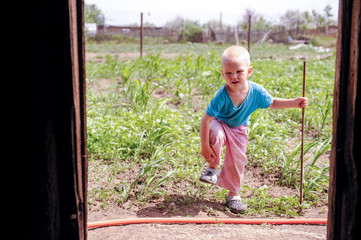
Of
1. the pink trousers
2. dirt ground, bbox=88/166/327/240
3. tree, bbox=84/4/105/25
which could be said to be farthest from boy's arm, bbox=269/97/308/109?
tree, bbox=84/4/105/25

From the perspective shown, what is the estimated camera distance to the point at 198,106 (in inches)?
226

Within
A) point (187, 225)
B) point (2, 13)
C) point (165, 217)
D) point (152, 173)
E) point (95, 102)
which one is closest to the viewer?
point (2, 13)

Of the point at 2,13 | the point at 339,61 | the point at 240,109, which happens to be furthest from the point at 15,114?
the point at 240,109

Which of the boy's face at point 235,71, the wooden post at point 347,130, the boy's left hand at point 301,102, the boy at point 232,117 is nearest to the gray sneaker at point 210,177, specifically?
the boy at point 232,117

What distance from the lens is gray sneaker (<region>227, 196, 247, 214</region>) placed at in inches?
115

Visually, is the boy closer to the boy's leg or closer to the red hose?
the boy's leg

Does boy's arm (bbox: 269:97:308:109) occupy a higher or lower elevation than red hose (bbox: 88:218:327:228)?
higher

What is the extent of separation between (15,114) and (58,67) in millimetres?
211

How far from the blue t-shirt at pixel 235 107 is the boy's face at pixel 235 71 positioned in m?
0.11

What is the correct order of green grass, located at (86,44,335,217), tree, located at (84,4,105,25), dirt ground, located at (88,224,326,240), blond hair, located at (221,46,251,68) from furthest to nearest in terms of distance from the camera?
1. tree, located at (84,4,105,25)
2. green grass, located at (86,44,335,217)
3. blond hair, located at (221,46,251,68)
4. dirt ground, located at (88,224,326,240)

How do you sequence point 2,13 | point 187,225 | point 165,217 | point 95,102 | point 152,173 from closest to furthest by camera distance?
point 2,13 < point 187,225 < point 165,217 < point 152,173 < point 95,102

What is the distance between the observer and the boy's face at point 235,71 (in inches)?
107

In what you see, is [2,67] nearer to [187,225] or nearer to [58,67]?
[58,67]

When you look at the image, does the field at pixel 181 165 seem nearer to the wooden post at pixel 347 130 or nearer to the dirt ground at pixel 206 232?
the dirt ground at pixel 206 232
